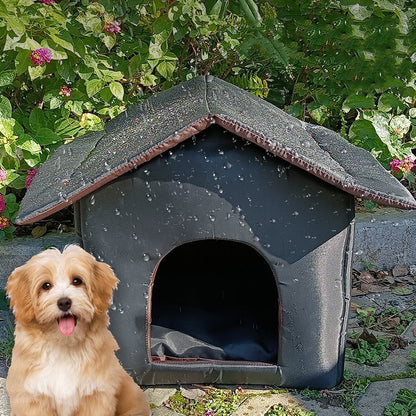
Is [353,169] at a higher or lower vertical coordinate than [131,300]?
higher

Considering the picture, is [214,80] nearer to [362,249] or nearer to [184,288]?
[184,288]

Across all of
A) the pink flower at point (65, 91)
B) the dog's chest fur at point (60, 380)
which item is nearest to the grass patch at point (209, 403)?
the dog's chest fur at point (60, 380)

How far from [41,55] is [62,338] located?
1.56 m

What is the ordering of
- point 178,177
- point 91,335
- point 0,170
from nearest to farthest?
point 91,335, point 178,177, point 0,170

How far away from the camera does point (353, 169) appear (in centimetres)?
274

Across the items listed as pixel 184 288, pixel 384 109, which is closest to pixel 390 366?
pixel 184 288

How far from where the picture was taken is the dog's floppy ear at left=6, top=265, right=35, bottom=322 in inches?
78.5

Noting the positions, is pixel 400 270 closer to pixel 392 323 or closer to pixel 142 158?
pixel 392 323

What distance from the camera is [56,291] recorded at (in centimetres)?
196

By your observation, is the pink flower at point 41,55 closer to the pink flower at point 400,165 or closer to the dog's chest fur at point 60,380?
the dog's chest fur at point 60,380

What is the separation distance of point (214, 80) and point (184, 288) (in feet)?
3.55

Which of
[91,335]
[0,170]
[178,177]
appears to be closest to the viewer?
[91,335]

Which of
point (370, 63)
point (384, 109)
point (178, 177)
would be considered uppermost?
point (178, 177)

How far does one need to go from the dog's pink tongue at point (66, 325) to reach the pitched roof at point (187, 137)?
53 cm
